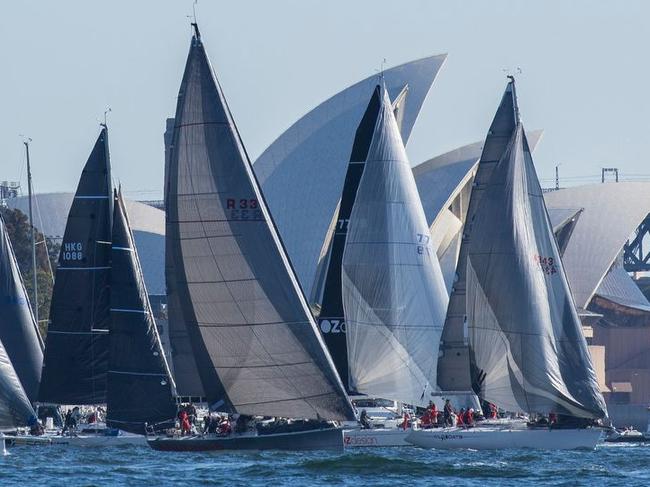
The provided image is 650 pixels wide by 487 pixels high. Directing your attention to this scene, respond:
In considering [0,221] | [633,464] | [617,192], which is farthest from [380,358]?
[617,192]

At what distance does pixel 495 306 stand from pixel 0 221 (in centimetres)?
1142

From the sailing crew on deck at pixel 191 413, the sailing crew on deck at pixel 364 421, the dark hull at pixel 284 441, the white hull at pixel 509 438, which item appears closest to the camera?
the dark hull at pixel 284 441

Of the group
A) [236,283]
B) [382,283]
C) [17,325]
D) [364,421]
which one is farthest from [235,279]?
[17,325]

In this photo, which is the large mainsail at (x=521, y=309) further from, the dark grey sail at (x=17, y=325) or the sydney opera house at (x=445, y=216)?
the sydney opera house at (x=445, y=216)

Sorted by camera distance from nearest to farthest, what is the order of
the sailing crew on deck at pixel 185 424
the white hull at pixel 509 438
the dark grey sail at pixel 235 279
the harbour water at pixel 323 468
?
the harbour water at pixel 323 468
the dark grey sail at pixel 235 279
the sailing crew on deck at pixel 185 424
the white hull at pixel 509 438

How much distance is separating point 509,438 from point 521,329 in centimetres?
184

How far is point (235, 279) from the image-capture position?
3050cm

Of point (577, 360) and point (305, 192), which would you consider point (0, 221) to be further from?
point (305, 192)

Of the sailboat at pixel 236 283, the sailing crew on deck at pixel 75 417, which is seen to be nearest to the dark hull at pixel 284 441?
the sailboat at pixel 236 283

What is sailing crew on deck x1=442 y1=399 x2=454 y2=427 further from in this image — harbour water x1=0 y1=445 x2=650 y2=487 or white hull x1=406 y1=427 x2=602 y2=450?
harbour water x1=0 y1=445 x2=650 y2=487

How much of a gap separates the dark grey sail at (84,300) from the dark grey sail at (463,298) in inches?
251

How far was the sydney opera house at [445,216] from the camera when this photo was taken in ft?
207

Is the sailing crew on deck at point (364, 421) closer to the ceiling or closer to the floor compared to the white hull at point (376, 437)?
closer to the ceiling

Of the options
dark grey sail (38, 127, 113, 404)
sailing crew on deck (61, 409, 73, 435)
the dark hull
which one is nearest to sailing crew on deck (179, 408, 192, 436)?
the dark hull
